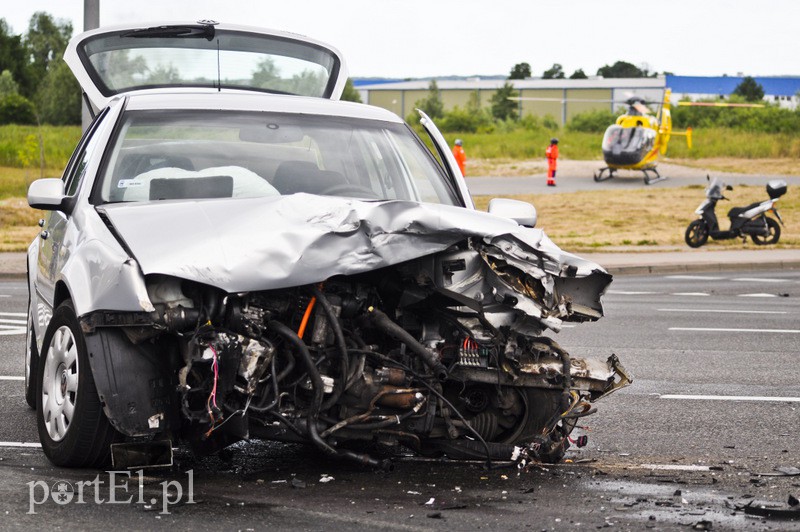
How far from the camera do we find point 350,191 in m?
6.66

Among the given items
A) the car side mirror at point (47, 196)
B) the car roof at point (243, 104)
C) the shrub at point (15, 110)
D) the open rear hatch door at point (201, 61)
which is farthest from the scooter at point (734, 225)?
the shrub at point (15, 110)

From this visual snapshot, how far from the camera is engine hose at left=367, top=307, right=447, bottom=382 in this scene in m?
5.47

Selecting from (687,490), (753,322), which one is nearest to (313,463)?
(687,490)

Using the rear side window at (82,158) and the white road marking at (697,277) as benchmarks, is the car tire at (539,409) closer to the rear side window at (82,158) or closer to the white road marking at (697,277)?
the rear side window at (82,158)

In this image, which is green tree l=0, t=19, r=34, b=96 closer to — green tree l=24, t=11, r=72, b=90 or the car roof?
green tree l=24, t=11, r=72, b=90

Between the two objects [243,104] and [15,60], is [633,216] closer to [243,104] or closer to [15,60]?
[243,104]

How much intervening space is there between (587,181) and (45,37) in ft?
310

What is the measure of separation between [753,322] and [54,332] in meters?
9.59

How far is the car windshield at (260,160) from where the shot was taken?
6.41 m

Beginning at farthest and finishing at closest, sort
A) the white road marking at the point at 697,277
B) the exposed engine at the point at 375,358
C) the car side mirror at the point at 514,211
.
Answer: the white road marking at the point at 697,277
the car side mirror at the point at 514,211
the exposed engine at the point at 375,358

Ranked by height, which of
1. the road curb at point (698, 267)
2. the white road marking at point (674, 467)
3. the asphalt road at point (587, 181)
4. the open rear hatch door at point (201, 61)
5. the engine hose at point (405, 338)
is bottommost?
the asphalt road at point (587, 181)

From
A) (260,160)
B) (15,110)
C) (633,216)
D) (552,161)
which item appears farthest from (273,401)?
(15,110)

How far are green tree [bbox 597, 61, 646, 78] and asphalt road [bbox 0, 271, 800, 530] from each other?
155154 mm

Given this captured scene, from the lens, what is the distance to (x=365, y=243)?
546 cm
